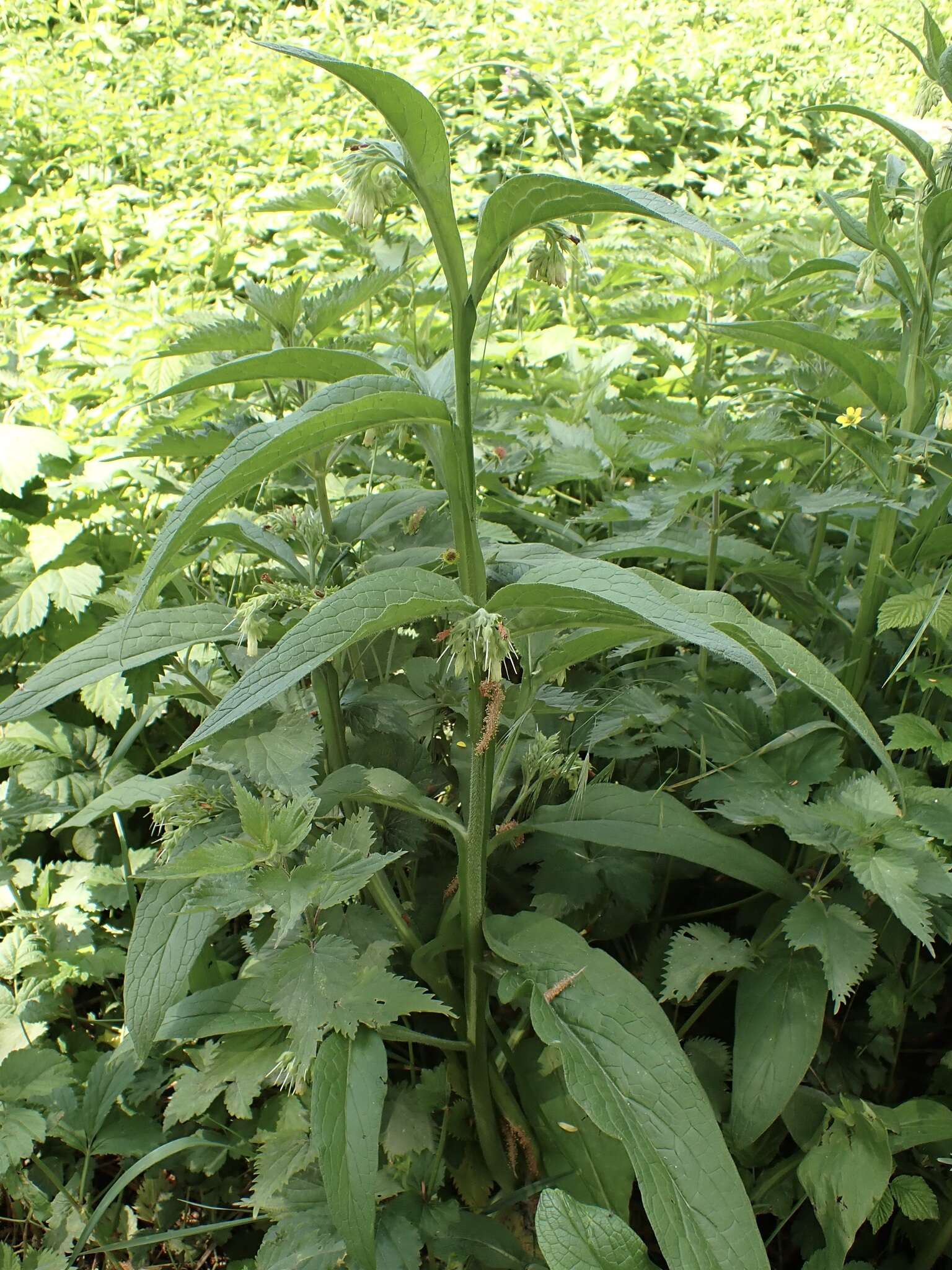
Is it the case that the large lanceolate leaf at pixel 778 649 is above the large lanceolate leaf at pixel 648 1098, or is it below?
above

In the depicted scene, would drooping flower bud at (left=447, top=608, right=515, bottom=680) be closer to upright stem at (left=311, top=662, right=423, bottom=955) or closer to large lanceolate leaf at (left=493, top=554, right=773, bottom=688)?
large lanceolate leaf at (left=493, top=554, right=773, bottom=688)

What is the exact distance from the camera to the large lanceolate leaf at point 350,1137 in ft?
3.60

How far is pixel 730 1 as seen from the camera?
782 centimetres

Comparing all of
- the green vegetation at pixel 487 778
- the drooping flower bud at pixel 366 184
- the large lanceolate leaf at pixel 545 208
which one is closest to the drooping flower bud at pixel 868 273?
the green vegetation at pixel 487 778

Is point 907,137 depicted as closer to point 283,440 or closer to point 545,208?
point 545,208

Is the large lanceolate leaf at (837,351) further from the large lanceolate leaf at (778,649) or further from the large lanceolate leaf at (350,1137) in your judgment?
the large lanceolate leaf at (350,1137)

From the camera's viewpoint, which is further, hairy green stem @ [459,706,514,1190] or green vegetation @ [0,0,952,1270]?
hairy green stem @ [459,706,514,1190]

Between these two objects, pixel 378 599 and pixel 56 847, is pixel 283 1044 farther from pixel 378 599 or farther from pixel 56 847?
pixel 56 847

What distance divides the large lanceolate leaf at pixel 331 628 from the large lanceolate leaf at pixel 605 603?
84 mm

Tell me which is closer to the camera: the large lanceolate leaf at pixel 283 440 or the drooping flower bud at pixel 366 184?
the large lanceolate leaf at pixel 283 440

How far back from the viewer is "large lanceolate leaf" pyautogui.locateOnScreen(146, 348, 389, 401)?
1.06 m

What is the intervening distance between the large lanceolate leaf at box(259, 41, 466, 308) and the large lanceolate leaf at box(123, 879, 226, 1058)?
2.85 ft

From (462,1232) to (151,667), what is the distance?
3.16ft

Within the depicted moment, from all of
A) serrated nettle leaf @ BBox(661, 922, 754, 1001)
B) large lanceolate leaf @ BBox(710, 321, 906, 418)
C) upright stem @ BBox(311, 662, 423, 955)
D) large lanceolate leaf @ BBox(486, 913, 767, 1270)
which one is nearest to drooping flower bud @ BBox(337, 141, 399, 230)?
large lanceolate leaf @ BBox(710, 321, 906, 418)
